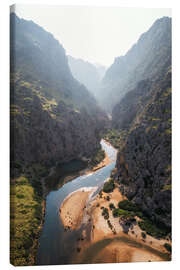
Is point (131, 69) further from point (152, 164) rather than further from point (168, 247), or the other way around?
point (168, 247)

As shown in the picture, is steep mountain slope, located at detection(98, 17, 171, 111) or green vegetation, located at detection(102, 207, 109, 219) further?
steep mountain slope, located at detection(98, 17, 171, 111)

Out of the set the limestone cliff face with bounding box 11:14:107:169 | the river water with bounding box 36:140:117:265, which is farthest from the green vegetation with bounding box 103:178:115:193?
the limestone cliff face with bounding box 11:14:107:169

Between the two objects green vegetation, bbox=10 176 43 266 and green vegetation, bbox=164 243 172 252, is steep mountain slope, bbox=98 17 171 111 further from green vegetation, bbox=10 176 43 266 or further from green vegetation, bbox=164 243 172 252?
green vegetation, bbox=164 243 172 252

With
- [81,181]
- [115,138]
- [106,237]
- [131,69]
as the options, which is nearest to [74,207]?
[106,237]

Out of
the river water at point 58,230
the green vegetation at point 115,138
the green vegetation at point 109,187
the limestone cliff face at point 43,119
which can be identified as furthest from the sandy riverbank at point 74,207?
the green vegetation at point 115,138

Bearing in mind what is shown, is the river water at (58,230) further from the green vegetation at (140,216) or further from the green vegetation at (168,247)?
the green vegetation at (168,247)
